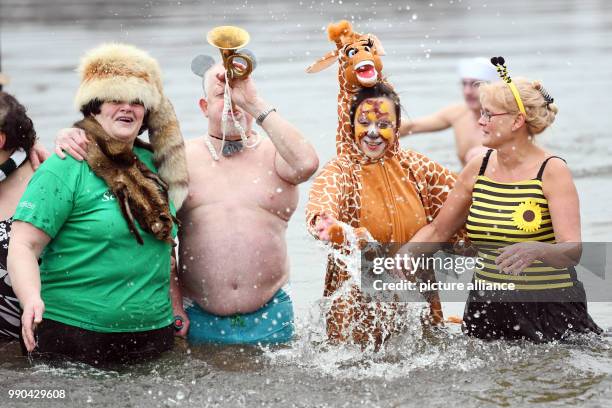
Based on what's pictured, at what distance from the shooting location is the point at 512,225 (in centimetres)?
568

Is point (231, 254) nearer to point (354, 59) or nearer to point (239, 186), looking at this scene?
point (239, 186)

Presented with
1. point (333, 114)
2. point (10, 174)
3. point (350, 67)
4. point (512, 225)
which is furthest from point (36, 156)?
point (333, 114)

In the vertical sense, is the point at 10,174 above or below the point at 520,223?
above

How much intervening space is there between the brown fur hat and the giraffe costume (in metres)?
0.76

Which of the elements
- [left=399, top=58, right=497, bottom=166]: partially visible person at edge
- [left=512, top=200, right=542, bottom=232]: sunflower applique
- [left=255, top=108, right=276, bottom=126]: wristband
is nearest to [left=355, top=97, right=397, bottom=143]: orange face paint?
[left=255, top=108, right=276, bottom=126]: wristband

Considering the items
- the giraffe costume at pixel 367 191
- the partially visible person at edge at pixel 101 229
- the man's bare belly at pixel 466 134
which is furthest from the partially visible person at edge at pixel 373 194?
the man's bare belly at pixel 466 134

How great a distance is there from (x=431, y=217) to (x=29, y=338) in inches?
91.3

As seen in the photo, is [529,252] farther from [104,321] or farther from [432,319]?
[104,321]

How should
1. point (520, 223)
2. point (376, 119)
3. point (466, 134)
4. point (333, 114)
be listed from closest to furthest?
point (520, 223) < point (376, 119) < point (466, 134) < point (333, 114)

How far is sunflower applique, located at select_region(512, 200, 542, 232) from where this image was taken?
5.64 meters

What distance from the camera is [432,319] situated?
20.8ft

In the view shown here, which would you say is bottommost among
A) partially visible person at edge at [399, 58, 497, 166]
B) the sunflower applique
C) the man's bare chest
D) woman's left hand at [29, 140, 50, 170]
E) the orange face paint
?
the sunflower applique

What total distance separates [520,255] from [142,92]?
2.12 metres

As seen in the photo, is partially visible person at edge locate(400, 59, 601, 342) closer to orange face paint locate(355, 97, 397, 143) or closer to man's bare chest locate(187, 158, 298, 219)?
orange face paint locate(355, 97, 397, 143)
